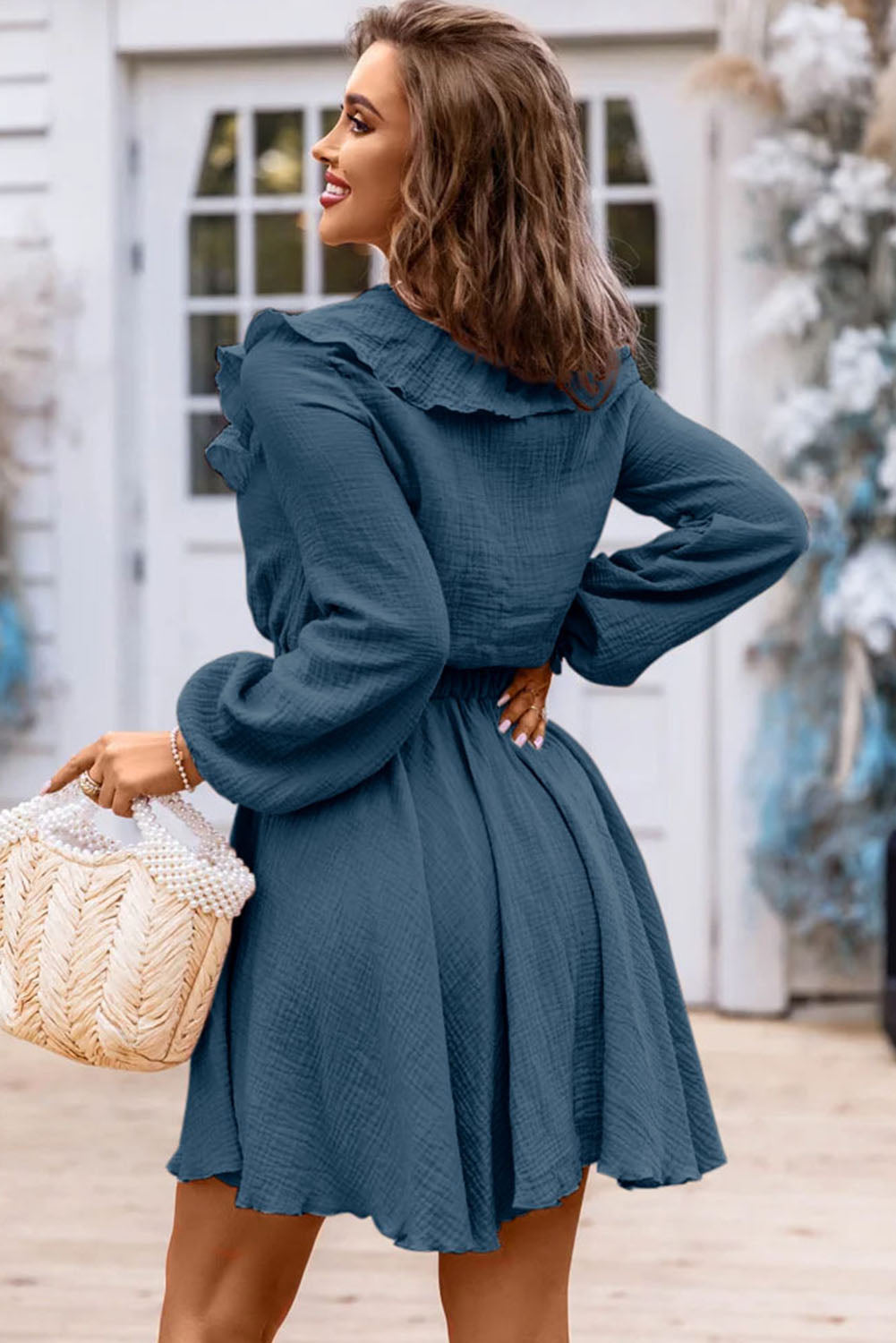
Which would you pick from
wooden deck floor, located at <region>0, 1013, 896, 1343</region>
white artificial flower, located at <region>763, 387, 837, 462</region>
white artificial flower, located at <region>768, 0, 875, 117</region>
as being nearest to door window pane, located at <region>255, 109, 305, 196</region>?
white artificial flower, located at <region>768, 0, 875, 117</region>

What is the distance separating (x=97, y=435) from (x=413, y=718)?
2946mm

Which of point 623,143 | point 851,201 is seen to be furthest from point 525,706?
point 623,143

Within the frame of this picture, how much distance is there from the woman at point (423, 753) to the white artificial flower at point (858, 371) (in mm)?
2351

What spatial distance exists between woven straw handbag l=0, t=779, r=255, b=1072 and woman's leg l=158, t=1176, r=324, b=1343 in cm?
13

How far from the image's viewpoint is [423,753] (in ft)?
3.97

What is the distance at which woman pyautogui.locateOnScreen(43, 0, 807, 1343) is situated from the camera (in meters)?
1.12

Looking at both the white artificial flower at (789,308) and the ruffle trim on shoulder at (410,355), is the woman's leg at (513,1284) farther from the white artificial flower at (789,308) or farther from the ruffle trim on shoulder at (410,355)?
the white artificial flower at (789,308)

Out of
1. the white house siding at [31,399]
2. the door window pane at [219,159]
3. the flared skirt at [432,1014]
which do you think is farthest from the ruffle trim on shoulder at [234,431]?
the door window pane at [219,159]

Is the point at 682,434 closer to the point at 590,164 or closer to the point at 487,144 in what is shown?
the point at 487,144

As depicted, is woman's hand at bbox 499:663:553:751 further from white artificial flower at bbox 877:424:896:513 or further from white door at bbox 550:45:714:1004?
white door at bbox 550:45:714:1004

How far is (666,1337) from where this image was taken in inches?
86.5

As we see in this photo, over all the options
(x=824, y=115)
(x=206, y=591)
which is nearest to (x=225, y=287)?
(x=206, y=591)

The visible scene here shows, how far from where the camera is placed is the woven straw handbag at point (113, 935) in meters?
1.15

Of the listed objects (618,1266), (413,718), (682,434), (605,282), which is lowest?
(618,1266)
